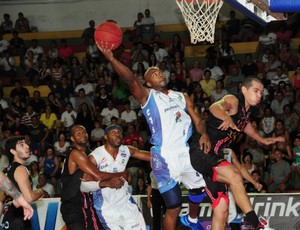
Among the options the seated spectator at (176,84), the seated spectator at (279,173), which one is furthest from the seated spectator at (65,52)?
the seated spectator at (279,173)

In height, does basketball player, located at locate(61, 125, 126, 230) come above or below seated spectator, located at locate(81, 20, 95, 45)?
below

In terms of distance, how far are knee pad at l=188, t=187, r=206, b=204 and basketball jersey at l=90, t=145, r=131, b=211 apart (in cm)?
92

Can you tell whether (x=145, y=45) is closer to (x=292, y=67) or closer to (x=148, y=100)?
(x=292, y=67)

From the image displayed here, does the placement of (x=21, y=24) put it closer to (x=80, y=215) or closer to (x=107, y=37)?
(x=80, y=215)

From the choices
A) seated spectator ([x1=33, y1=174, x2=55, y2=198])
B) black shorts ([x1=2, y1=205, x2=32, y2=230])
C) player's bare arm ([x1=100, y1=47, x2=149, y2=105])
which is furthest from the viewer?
seated spectator ([x1=33, y1=174, x2=55, y2=198])

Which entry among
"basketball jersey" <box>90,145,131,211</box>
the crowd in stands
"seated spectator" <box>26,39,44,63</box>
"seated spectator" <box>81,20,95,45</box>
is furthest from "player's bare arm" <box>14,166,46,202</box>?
"seated spectator" <box>81,20,95,45</box>

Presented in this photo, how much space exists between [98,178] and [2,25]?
1457 cm

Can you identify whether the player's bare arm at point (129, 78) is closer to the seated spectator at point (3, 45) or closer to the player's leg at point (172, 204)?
the player's leg at point (172, 204)

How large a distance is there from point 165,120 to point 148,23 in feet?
41.9

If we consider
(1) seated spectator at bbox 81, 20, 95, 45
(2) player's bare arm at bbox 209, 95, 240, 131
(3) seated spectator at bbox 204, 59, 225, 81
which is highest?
(1) seated spectator at bbox 81, 20, 95, 45

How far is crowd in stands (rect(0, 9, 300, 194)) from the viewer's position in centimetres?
1639

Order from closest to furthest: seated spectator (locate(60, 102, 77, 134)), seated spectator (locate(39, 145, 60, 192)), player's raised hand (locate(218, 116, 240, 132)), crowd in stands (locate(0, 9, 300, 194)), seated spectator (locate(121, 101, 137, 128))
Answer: player's raised hand (locate(218, 116, 240, 132))
crowd in stands (locate(0, 9, 300, 194))
seated spectator (locate(39, 145, 60, 192))
seated spectator (locate(121, 101, 137, 128))
seated spectator (locate(60, 102, 77, 134))

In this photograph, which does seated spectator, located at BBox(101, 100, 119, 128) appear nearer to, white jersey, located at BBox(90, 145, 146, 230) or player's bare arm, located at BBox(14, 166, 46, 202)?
white jersey, located at BBox(90, 145, 146, 230)

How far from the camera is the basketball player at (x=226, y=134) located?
930 cm
